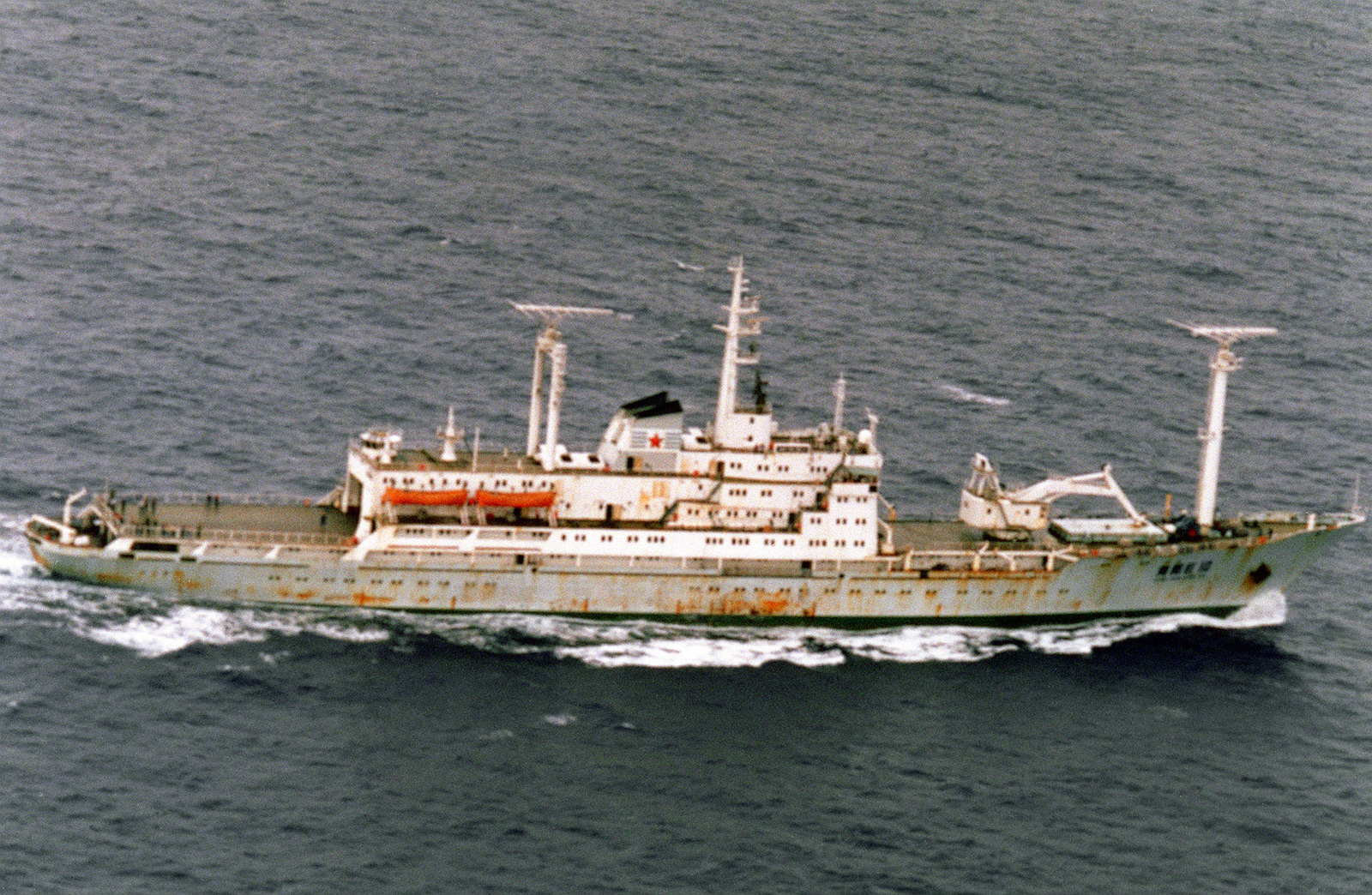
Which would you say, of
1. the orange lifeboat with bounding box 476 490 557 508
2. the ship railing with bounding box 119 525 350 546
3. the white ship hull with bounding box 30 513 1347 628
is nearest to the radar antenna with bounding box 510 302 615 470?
the orange lifeboat with bounding box 476 490 557 508

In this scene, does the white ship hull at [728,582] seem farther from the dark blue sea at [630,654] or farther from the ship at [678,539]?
the dark blue sea at [630,654]

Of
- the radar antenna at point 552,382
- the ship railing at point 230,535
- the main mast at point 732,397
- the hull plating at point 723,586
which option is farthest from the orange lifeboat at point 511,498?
the main mast at point 732,397

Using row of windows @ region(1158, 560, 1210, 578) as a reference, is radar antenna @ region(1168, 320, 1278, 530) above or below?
above

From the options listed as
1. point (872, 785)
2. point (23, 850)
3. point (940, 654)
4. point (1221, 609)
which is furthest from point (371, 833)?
point (1221, 609)

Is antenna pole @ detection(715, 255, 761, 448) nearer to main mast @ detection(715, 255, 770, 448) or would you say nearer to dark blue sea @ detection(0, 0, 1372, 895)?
main mast @ detection(715, 255, 770, 448)

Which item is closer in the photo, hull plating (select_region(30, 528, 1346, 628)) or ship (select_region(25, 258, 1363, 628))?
hull plating (select_region(30, 528, 1346, 628))

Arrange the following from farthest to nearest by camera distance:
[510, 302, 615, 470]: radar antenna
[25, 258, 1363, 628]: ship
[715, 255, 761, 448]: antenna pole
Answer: [715, 255, 761, 448]: antenna pole < [510, 302, 615, 470]: radar antenna < [25, 258, 1363, 628]: ship
